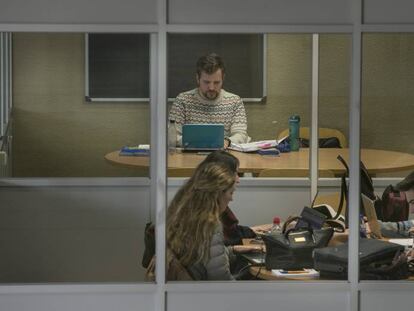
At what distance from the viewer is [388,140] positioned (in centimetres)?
675

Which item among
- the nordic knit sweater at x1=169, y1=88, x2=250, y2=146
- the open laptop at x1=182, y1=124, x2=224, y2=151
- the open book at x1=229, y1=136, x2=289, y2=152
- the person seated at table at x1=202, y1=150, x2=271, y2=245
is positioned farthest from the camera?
the open book at x1=229, y1=136, x2=289, y2=152

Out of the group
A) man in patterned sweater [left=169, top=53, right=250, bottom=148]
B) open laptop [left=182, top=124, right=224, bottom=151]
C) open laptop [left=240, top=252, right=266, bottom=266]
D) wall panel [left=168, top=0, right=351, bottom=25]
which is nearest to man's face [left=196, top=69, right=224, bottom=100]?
man in patterned sweater [left=169, top=53, right=250, bottom=148]

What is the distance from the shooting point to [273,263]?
434 centimetres

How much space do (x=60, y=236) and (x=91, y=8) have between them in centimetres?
220

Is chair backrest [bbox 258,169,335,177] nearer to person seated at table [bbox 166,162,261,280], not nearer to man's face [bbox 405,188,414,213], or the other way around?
man's face [bbox 405,188,414,213]

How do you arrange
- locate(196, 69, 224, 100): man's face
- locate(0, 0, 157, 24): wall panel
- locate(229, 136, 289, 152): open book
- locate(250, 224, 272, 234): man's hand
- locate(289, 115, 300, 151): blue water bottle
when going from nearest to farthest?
1. locate(0, 0, 157, 24): wall panel
2. locate(250, 224, 272, 234): man's hand
3. locate(196, 69, 224, 100): man's face
4. locate(229, 136, 289, 152): open book
5. locate(289, 115, 300, 151): blue water bottle

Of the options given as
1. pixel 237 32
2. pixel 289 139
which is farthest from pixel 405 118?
pixel 237 32

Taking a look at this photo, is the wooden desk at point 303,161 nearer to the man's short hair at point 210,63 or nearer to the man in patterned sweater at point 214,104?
the man in patterned sweater at point 214,104

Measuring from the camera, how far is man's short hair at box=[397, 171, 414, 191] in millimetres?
5411

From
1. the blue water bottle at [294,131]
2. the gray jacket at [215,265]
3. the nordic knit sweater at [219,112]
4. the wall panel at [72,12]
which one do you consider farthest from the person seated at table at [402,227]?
the wall panel at [72,12]

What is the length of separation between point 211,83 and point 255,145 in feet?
2.06

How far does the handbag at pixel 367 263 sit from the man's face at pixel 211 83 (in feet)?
6.44

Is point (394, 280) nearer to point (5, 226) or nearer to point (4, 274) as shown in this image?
point (4, 274)

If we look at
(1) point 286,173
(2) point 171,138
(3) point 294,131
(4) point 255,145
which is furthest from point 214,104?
(2) point 171,138
